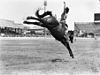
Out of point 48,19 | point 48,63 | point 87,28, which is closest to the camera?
point 48,19

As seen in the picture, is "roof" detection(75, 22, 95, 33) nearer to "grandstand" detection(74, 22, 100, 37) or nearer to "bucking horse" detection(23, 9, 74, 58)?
"grandstand" detection(74, 22, 100, 37)

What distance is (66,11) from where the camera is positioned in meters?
13.9

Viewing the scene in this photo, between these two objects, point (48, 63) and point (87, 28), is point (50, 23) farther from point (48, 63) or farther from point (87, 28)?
point (87, 28)

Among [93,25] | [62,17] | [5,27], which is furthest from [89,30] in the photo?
[62,17]

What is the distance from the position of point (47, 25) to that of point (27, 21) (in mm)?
1289

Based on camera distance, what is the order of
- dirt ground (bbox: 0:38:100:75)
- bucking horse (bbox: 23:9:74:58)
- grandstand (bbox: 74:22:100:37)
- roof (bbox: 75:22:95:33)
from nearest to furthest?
dirt ground (bbox: 0:38:100:75) → bucking horse (bbox: 23:9:74:58) → grandstand (bbox: 74:22:100:37) → roof (bbox: 75:22:95:33)

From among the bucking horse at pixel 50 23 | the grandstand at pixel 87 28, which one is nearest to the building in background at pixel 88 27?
the grandstand at pixel 87 28

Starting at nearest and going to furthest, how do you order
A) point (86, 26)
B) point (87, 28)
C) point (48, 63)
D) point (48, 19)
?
point (48, 19)
point (48, 63)
point (87, 28)
point (86, 26)

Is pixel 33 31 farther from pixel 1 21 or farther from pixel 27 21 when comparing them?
pixel 27 21

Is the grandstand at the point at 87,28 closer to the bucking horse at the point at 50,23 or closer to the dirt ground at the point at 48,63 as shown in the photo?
the dirt ground at the point at 48,63

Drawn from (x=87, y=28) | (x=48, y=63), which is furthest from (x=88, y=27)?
(x=48, y=63)

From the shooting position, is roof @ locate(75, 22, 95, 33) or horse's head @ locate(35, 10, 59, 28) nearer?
horse's head @ locate(35, 10, 59, 28)

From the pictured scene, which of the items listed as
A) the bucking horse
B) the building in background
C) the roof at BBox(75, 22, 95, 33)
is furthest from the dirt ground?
the roof at BBox(75, 22, 95, 33)

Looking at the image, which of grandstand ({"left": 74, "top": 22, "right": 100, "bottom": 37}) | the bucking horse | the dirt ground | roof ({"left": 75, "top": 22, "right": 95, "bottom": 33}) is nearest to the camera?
the dirt ground
